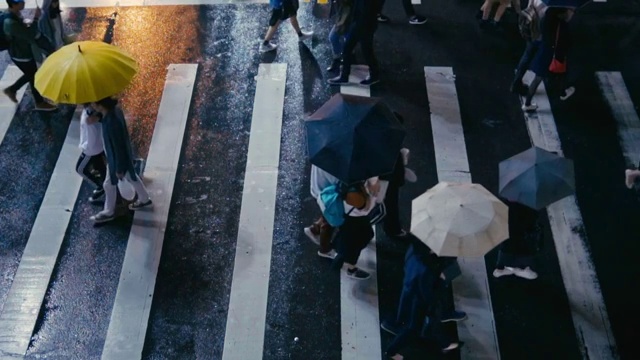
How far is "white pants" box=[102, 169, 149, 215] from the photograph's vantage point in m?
8.20

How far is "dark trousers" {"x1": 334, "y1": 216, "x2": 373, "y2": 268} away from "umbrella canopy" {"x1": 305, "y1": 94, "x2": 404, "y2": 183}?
0.73 metres

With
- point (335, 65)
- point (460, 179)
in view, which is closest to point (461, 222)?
point (460, 179)

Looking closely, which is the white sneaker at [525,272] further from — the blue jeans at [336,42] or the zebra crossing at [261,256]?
the blue jeans at [336,42]

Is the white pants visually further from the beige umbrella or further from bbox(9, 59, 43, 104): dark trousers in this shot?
the beige umbrella

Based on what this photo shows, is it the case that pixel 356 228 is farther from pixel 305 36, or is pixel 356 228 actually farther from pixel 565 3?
pixel 305 36

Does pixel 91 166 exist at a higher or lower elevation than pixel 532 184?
lower

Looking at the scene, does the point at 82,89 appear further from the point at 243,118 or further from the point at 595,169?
the point at 595,169

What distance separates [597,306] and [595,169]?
2199mm

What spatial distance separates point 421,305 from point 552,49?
443cm

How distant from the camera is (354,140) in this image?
259 inches

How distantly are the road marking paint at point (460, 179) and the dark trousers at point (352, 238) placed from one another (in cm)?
127

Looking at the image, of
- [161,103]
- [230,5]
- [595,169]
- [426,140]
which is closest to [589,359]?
[595,169]

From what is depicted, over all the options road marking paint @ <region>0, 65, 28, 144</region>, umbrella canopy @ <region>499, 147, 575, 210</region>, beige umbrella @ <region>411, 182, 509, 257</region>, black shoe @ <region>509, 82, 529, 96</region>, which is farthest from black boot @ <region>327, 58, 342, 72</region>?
beige umbrella @ <region>411, 182, 509, 257</region>

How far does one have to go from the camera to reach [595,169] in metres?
9.29
